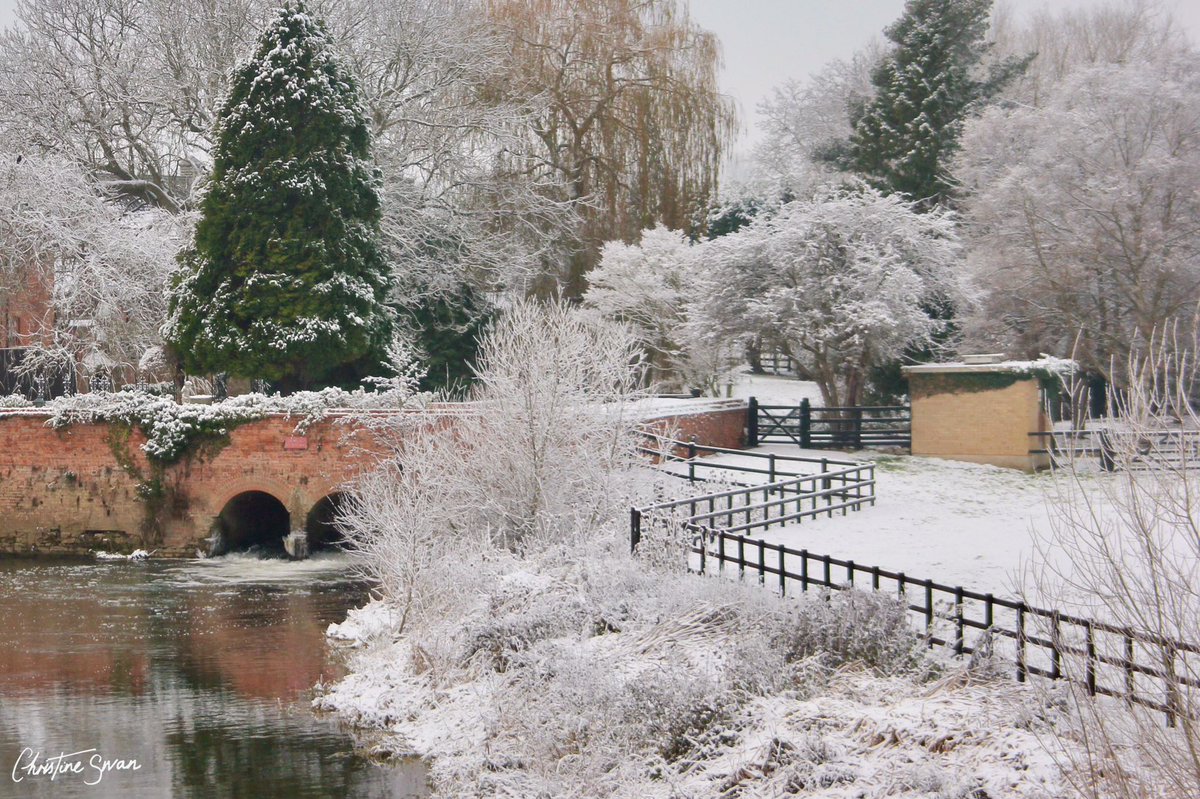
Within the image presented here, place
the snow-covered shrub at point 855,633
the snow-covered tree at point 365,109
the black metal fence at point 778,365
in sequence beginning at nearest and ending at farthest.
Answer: the snow-covered shrub at point 855,633, the snow-covered tree at point 365,109, the black metal fence at point 778,365

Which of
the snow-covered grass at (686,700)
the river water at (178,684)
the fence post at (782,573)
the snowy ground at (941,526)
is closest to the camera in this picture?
→ the snow-covered grass at (686,700)

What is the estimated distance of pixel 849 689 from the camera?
31.9ft

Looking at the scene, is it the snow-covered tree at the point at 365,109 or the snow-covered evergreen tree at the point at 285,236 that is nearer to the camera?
the snow-covered evergreen tree at the point at 285,236

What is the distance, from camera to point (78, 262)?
26.6 meters

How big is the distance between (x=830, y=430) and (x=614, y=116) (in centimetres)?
1208

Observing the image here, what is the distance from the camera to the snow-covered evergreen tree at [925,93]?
1357 inches

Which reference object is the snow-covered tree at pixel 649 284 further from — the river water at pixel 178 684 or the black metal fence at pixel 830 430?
the river water at pixel 178 684

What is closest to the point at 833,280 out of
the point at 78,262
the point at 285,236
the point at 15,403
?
the point at 285,236

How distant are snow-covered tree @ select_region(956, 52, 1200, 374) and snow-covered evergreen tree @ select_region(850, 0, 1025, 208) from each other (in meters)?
5.78

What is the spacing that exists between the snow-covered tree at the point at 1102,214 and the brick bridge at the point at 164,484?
30.6 feet

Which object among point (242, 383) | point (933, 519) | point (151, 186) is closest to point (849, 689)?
point (933, 519)

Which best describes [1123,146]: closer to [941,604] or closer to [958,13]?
[958,13]

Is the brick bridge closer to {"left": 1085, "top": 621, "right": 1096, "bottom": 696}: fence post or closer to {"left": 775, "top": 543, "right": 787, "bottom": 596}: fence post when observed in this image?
{"left": 775, "top": 543, "right": 787, "bottom": 596}: fence post

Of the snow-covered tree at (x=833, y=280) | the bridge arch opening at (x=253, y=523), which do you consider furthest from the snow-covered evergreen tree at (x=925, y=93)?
the bridge arch opening at (x=253, y=523)
